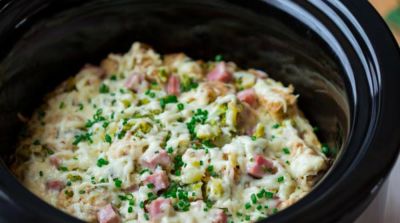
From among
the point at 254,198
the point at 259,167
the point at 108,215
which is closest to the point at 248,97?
the point at 259,167

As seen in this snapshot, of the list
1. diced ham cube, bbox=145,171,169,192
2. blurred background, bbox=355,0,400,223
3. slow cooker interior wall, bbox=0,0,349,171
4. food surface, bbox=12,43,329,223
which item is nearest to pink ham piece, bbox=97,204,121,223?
food surface, bbox=12,43,329,223

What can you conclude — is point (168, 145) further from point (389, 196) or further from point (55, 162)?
point (389, 196)

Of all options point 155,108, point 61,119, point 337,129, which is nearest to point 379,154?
point 337,129

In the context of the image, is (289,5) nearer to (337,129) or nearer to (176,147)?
(337,129)

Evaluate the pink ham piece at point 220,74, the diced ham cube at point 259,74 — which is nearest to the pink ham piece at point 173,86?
the pink ham piece at point 220,74

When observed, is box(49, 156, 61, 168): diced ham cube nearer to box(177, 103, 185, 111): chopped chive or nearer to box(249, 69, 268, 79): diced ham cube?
box(177, 103, 185, 111): chopped chive

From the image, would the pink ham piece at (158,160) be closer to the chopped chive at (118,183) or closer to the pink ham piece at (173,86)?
the chopped chive at (118,183)
